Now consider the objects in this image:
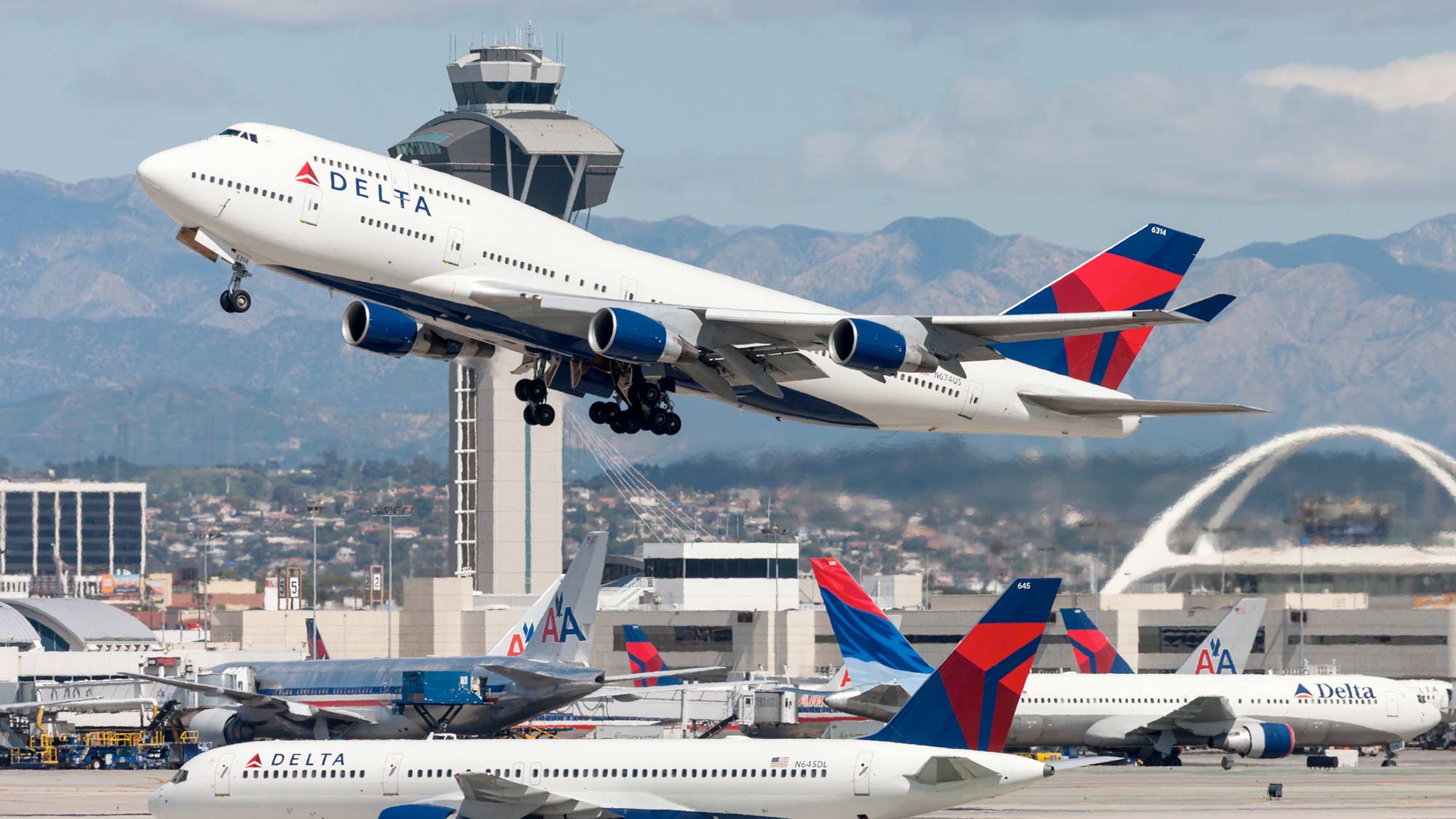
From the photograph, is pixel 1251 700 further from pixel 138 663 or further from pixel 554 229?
pixel 138 663

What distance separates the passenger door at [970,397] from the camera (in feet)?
165

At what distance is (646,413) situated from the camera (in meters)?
48.0

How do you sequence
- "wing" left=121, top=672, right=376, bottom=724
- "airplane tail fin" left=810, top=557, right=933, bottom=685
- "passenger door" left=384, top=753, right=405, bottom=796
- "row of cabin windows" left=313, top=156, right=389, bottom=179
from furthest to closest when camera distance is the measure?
"wing" left=121, top=672, right=376, bottom=724 → "airplane tail fin" left=810, top=557, right=933, bottom=685 → "passenger door" left=384, top=753, right=405, bottom=796 → "row of cabin windows" left=313, top=156, right=389, bottom=179

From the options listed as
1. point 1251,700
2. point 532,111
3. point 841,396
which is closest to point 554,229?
point 841,396

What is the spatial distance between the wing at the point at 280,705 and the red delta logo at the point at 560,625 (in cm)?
627

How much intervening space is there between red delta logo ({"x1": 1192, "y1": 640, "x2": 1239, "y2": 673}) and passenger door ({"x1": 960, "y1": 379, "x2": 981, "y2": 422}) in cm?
3158

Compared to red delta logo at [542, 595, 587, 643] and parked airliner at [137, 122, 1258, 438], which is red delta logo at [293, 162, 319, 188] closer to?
parked airliner at [137, 122, 1258, 438]

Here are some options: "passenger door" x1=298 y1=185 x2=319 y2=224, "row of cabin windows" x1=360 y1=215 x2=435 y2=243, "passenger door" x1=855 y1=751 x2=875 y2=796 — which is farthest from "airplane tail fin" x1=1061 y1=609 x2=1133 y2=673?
"passenger door" x1=298 y1=185 x2=319 y2=224

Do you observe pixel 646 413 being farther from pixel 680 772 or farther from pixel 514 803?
pixel 514 803

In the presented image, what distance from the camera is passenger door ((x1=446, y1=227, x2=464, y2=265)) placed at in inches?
1710

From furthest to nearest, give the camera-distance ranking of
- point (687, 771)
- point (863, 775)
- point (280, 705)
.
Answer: point (280, 705) → point (687, 771) → point (863, 775)

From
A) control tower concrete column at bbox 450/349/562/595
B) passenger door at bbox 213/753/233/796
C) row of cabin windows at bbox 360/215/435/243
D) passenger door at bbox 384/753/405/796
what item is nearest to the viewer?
row of cabin windows at bbox 360/215/435/243

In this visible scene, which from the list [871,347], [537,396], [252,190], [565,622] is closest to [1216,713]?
[565,622]

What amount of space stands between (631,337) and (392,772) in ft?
36.7
